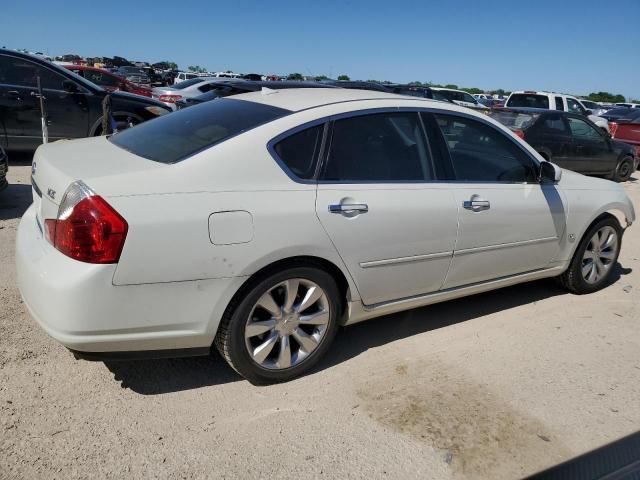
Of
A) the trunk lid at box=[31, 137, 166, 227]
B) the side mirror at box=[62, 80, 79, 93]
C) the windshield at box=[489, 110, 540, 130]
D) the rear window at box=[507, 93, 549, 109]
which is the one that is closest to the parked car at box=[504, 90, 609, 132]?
the rear window at box=[507, 93, 549, 109]

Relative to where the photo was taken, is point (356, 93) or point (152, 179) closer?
point (152, 179)

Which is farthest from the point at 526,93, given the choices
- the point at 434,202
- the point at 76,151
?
the point at 76,151

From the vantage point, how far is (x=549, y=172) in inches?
157

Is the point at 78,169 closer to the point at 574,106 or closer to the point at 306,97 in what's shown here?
the point at 306,97

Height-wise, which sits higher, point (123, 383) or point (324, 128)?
point (324, 128)

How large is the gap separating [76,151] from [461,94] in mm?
19190

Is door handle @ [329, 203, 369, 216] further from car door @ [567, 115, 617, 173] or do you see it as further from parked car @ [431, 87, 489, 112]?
parked car @ [431, 87, 489, 112]

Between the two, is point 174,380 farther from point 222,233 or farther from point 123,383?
point 222,233

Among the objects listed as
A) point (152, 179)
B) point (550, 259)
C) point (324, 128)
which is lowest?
point (550, 259)

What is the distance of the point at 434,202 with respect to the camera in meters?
3.39

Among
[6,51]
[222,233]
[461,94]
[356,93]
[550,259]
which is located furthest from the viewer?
[461,94]

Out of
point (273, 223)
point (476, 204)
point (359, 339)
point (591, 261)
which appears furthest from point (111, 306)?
point (591, 261)

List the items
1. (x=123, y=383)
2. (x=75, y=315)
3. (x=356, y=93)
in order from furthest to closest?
(x=356, y=93), (x=123, y=383), (x=75, y=315)

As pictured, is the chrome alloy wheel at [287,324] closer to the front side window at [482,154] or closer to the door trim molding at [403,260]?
the door trim molding at [403,260]
